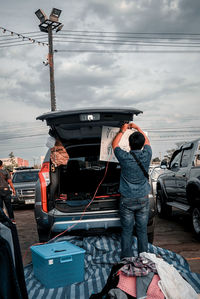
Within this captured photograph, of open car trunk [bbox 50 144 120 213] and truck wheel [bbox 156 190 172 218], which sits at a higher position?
open car trunk [bbox 50 144 120 213]

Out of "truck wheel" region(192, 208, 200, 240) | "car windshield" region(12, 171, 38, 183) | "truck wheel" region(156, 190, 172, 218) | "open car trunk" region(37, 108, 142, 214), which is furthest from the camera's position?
"car windshield" region(12, 171, 38, 183)

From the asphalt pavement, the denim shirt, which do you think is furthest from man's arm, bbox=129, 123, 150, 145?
the asphalt pavement

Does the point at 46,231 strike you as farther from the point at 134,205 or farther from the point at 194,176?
the point at 194,176

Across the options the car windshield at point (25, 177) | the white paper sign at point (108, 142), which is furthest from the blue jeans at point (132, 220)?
the car windshield at point (25, 177)

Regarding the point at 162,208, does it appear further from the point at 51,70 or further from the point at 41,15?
the point at 41,15

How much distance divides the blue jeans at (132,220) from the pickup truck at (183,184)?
1.96 metres

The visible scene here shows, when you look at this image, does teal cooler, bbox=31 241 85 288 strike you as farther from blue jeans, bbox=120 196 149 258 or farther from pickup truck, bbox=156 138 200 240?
pickup truck, bbox=156 138 200 240

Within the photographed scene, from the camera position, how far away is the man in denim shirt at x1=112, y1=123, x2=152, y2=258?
4246mm

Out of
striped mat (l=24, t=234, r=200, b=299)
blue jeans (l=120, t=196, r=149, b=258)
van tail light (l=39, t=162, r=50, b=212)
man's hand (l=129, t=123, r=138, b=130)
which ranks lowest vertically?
striped mat (l=24, t=234, r=200, b=299)

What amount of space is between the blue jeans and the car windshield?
10480 mm

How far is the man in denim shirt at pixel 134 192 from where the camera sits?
167 inches

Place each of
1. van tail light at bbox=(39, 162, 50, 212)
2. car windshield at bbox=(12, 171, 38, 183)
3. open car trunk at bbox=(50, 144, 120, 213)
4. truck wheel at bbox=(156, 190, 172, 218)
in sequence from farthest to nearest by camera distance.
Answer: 1. car windshield at bbox=(12, 171, 38, 183)
2. truck wheel at bbox=(156, 190, 172, 218)
3. open car trunk at bbox=(50, 144, 120, 213)
4. van tail light at bbox=(39, 162, 50, 212)

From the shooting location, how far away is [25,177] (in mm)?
14656

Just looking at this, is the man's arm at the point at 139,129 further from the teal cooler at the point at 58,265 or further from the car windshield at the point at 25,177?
the car windshield at the point at 25,177
